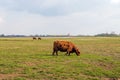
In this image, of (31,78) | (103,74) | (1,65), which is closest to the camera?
(31,78)

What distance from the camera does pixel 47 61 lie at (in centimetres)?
2178

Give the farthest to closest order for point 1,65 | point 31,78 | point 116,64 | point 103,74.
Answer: point 116,64 < point 1,65 < point 103,74 < point 31,78

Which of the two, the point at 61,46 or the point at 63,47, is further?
the point at 63,47

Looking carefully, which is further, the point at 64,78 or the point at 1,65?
the point at 1,65

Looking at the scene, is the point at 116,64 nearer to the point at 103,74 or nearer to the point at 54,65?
the point at 103,74

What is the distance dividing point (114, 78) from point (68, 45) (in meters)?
9.74

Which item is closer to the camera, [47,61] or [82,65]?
[82,65]

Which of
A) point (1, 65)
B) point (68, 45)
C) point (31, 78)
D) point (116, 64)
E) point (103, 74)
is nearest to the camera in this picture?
point (31, 78)

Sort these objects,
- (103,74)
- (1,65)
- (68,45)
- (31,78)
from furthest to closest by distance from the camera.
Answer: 1. (68,45)
2. (1,65)
3. (103,74)
4. (31,78)

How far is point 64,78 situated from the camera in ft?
55.8

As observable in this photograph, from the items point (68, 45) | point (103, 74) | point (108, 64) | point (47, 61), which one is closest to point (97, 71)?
point (103, 74)

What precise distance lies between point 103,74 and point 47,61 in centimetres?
495

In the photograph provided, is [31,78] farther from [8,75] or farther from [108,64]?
[108,64]

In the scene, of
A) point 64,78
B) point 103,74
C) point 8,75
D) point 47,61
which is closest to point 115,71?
point 103,74
